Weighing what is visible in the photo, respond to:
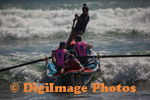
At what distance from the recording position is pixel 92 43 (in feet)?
52.3

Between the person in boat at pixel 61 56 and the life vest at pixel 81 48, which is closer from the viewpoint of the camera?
the person in boat at pixel 61 56

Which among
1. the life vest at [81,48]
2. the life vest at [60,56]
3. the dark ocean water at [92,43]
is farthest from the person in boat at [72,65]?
the life vest at [81,48]

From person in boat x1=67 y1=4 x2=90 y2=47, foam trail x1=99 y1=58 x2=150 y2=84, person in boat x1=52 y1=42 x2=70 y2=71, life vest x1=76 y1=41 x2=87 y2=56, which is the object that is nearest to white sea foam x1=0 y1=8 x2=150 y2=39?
foam trail x1=99 y1=58 x2=150 y2=84

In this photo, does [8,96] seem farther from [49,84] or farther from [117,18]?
[117,18]

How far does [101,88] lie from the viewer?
8.20 metres

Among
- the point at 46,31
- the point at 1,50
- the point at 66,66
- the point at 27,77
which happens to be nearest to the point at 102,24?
the point at 46,31

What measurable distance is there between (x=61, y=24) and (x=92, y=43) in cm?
880

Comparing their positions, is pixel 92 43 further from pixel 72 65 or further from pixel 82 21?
pixel 72 65

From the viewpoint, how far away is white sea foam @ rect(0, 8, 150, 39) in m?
20.2

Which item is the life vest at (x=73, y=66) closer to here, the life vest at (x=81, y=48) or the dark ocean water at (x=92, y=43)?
the dark ocean water at (x=92, y=43)

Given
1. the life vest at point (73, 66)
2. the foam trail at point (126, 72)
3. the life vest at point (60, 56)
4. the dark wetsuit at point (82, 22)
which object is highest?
the dark wetsuit at point (82, 22)

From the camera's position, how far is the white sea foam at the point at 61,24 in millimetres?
20167

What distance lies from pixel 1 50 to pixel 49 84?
7.24 meters

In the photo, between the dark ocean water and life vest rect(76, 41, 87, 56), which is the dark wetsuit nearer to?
life vest rect(76, 41, 87, 56)
